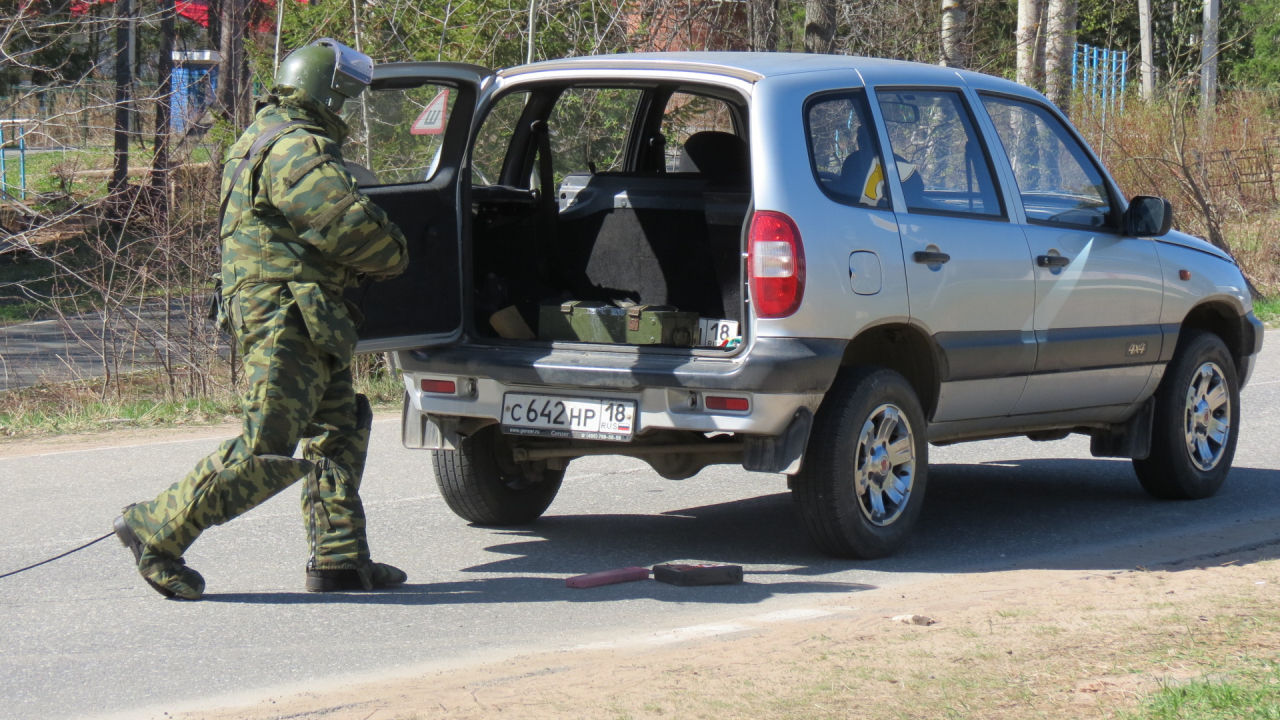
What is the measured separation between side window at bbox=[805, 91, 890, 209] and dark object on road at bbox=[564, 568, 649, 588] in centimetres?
161

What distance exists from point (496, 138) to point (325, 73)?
1.59 metres

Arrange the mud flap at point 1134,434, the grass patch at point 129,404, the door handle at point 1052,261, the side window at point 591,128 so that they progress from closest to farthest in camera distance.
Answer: the door handle at point 1052,261 → the side window at point 591,128 → the mud flap at point 1134,434 → the grass patch at point 129,404

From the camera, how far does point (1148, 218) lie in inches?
260

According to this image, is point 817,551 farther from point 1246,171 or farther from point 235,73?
point 1246,171

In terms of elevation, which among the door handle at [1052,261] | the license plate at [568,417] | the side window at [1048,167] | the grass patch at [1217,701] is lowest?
the grass patch at [1217,701]

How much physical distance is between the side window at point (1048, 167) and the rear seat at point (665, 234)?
1194 mm

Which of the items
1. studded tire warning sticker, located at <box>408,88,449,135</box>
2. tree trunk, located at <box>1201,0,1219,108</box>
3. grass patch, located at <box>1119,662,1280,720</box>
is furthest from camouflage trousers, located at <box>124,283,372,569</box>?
tree trunk, located at <box>1201,0,1219,108</box>

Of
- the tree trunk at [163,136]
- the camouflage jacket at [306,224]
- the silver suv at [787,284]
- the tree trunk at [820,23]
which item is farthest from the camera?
the tree trunk at [820,23]

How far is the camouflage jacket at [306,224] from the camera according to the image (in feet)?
15.8

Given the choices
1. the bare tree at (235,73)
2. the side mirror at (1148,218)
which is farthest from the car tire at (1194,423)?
the bare tree at (235,73)

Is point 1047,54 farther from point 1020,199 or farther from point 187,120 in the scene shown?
point 1020,199

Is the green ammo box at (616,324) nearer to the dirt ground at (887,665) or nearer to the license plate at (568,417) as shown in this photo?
the license plate at (568,417)

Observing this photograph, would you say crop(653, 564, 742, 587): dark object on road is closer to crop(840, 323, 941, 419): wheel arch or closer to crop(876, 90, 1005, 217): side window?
crop(840, 323, 941, 419): wheel arch

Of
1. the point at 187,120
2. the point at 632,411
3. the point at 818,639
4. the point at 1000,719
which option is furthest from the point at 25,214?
the point at 1000,719
